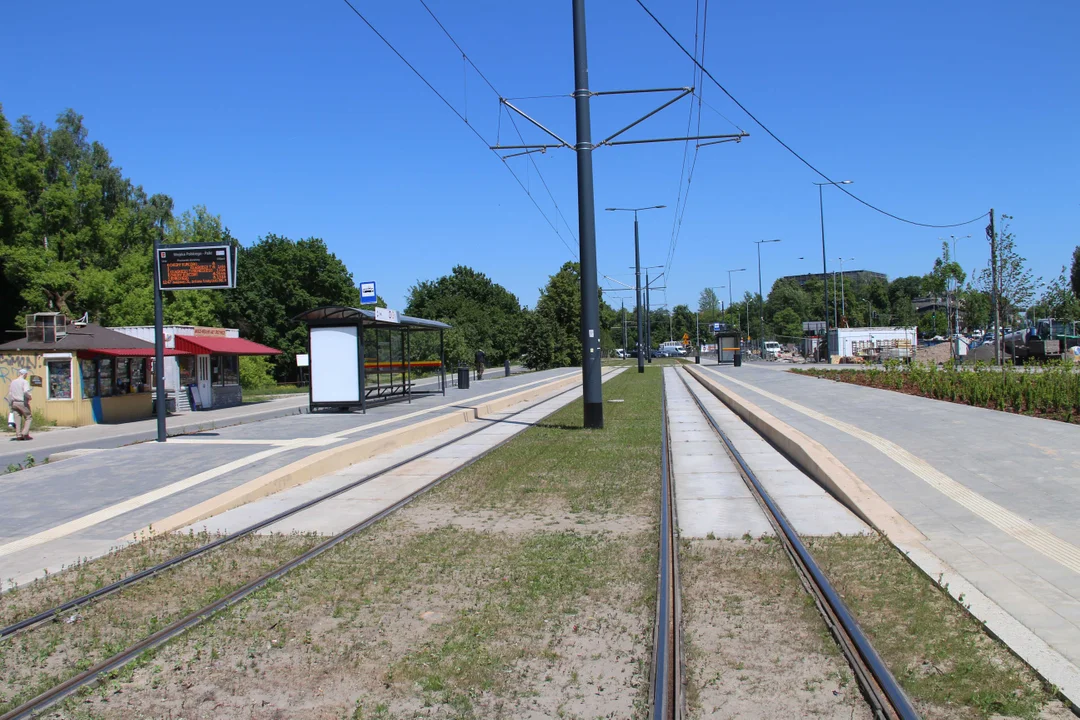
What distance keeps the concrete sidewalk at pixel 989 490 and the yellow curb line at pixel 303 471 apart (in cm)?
720

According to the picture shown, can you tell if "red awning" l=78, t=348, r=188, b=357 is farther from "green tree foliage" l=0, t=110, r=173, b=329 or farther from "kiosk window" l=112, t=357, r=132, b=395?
"green tree foliage" l=0, t=110, r=173, b=329

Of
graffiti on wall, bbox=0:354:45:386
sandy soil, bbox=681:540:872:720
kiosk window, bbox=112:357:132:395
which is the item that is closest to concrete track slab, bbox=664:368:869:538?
sandy soil, bbox=681:540:872:720

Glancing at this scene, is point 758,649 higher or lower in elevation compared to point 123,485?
lower

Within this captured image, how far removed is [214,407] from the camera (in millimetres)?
31922

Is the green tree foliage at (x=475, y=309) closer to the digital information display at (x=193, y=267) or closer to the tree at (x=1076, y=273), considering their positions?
the digital information display at (x=193, y=267)

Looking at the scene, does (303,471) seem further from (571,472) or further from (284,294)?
(284,294)

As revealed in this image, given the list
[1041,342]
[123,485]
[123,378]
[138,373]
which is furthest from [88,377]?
[1041,342]

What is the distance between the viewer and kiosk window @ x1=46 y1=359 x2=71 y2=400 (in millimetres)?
23562

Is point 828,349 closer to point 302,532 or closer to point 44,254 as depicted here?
point 44,254

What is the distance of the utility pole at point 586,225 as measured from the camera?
54.4ft

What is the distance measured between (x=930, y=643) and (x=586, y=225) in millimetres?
12746

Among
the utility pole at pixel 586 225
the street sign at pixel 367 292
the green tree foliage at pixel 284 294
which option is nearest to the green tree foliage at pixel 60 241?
the green tree foliage at pixel 284 294

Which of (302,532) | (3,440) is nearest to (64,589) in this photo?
(302,532)

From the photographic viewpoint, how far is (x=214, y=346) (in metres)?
30.5
